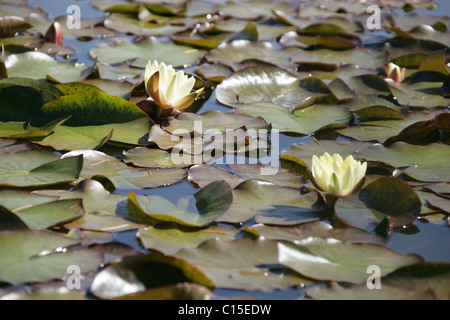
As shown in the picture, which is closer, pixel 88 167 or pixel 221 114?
pixel 88 167

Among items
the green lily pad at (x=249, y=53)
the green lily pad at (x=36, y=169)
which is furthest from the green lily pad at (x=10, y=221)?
the green lily pad at (x=249, y=53)

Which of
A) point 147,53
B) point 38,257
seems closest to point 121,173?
point 38,257

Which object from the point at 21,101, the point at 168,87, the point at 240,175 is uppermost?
the point at 168,87

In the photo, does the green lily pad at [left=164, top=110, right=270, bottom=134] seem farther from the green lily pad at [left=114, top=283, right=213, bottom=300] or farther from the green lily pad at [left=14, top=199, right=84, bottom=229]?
the green lily pad at [left=114, top=283, right=213, bottom=300]

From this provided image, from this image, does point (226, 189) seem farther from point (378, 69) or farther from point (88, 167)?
point (378, 69)

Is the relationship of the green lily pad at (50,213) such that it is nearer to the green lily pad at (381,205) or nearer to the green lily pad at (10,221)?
the green lily pad at (10,221)

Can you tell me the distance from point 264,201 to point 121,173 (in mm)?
651

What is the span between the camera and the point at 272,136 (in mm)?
2656

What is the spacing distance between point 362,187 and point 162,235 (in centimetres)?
88

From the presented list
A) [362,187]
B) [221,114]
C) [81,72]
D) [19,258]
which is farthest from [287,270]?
[81,72]

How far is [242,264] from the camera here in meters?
1.70

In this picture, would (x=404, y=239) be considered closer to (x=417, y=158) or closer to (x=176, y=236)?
(x=417, y=158)
